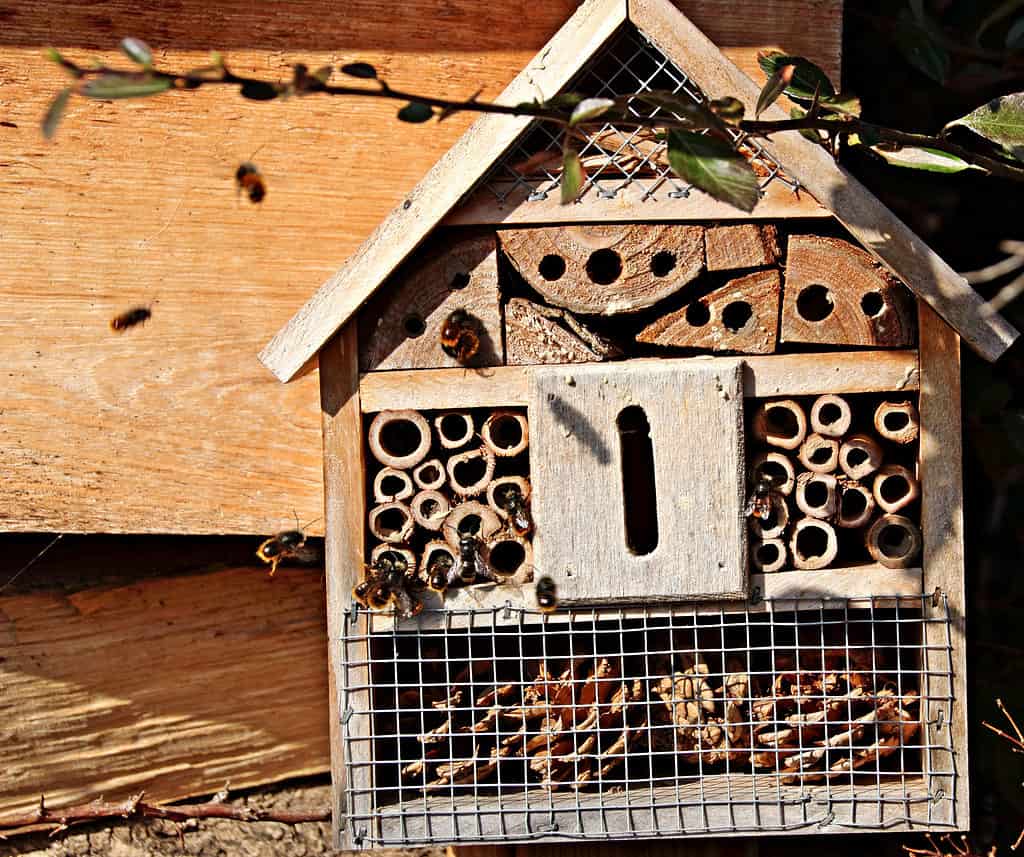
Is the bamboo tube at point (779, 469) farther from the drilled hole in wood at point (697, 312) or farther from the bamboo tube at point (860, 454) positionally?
the drilled hole in wood at point (697, 312)

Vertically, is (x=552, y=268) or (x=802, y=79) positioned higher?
(x=802, y=79)

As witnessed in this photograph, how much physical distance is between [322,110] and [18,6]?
0.37m

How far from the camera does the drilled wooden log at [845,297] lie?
126cm

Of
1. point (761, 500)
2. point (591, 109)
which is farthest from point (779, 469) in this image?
point (591, 109)

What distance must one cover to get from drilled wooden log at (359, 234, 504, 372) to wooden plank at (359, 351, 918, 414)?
2 centimetres

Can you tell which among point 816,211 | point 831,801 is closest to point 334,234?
point 816,211

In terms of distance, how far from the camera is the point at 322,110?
1505mm

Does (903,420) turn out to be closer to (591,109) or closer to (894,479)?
(894,479)

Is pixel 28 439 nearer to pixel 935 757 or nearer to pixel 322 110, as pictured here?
pixel 322 110

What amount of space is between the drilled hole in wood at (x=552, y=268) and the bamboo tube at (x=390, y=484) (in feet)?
0.83

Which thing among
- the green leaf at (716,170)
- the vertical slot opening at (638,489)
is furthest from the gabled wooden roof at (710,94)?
the vertical slot opening at (638,489)

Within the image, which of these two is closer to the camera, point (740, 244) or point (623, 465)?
point (740, 244)

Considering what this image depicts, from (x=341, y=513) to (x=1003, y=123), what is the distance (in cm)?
79

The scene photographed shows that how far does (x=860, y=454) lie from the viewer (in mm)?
1302
